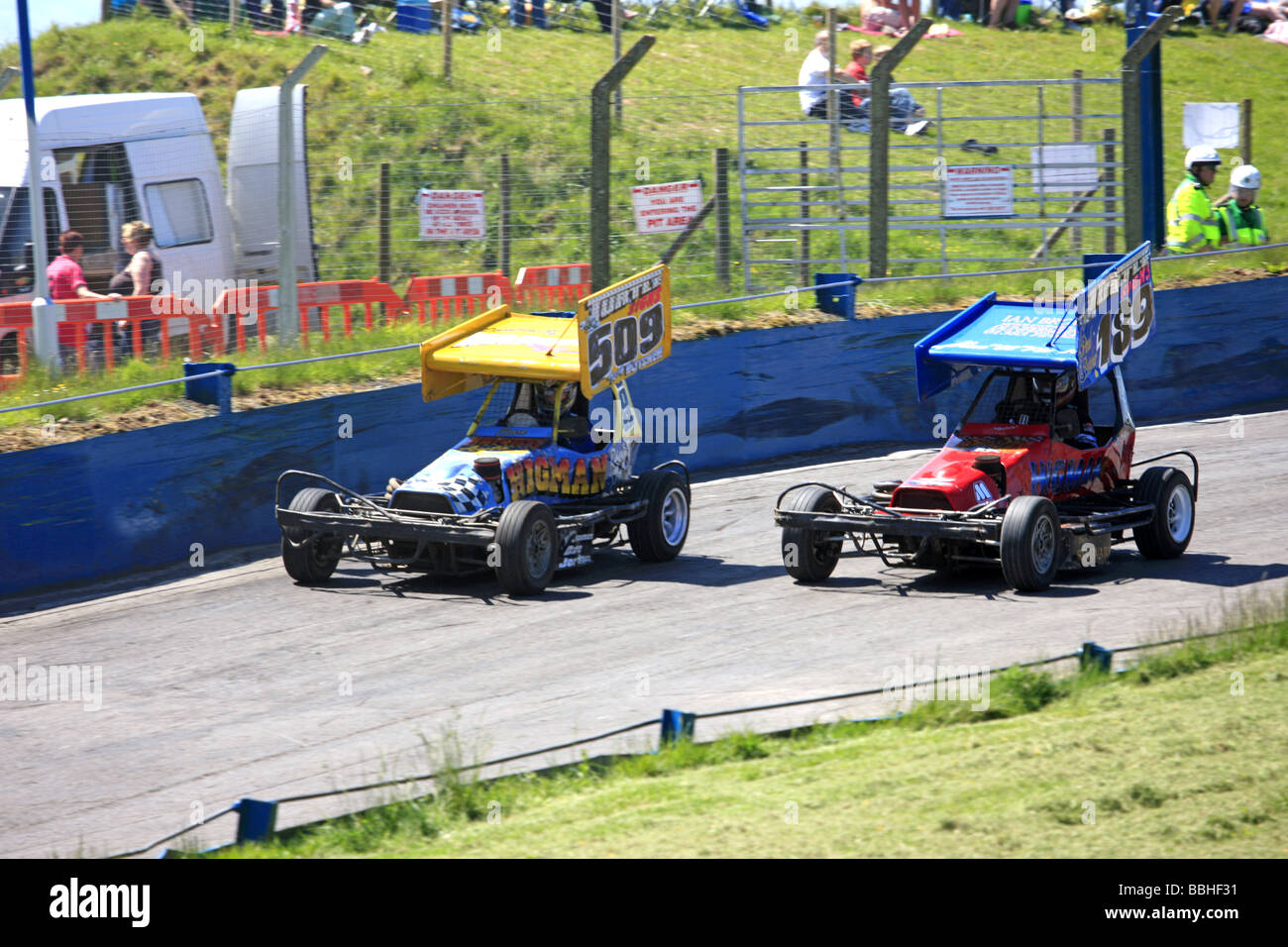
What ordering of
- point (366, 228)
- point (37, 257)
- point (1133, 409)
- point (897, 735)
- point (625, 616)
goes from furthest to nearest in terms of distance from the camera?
1. point (366, 228)
2. point (1133, 409)
3. point (37, 257)
4. point (625, 616)
5. point (897, 735)

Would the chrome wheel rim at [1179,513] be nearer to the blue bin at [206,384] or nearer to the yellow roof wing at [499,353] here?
the yellow roof wing at [499,353]

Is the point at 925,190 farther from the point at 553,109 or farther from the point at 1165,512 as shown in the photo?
the point at 1165,512

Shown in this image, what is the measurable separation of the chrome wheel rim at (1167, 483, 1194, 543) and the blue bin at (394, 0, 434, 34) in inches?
599

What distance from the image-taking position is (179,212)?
706 inches

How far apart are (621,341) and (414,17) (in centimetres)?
1319

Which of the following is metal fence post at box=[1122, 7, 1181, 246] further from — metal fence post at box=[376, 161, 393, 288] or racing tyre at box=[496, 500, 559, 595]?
racing tyre at box=[496, 500, 559, 595]

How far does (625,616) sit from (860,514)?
5.95ft

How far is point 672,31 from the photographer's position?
2642 cm

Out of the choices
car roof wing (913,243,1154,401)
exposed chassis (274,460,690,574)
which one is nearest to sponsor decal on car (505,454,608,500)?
exposed chassis (274,460,690,574)

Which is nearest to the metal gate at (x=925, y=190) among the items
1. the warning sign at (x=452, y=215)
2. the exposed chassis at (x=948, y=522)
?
the warning sign at (x=452, y=215)

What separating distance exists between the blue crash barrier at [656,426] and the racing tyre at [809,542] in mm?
4212

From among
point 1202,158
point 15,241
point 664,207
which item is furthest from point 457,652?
point 1202,158

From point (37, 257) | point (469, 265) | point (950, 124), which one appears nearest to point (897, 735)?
point (37, 257)
